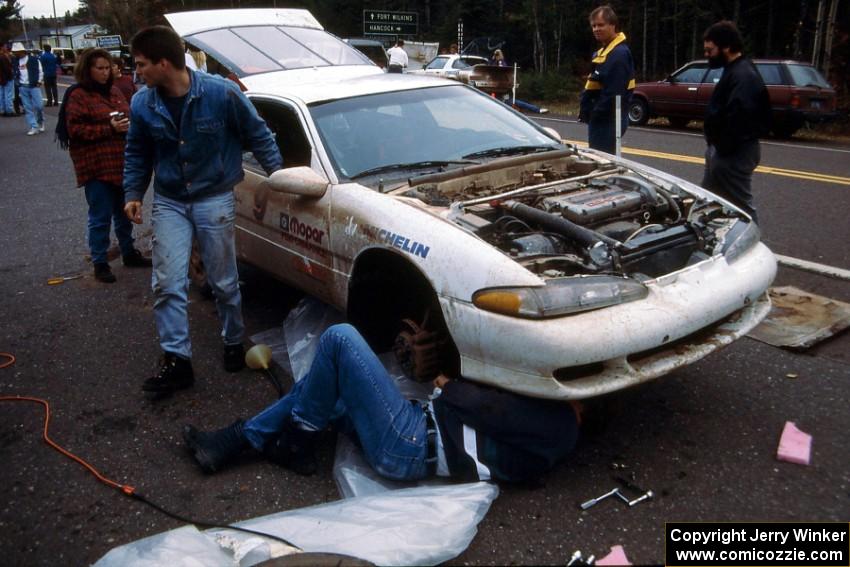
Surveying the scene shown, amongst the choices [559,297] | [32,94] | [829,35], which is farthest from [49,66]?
[559,297]

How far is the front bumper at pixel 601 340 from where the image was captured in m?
2.70

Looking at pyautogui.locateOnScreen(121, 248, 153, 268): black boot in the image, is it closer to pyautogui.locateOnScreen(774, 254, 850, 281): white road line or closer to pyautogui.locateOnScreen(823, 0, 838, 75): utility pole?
pyautogui.locateOnScreen(774, 254, 850, 281): white road line

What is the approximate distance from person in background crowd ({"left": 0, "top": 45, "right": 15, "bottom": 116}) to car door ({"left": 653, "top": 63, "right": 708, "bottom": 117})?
15.0 meters

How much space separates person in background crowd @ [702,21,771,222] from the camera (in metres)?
4.83

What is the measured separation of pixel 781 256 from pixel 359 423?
4231mm

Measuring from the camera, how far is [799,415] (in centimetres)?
329

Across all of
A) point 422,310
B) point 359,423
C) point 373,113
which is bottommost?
point 359,423

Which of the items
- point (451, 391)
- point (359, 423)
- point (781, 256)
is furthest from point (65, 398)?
point (781, 256)

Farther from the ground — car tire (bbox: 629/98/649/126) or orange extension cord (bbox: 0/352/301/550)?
car tire (bbox: 629/98/649/126)

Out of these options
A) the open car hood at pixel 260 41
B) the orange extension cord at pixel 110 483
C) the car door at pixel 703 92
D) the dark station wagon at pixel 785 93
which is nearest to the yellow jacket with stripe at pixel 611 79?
the open car hood at pixel 260 41

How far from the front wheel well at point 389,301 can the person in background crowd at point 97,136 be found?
114 inches

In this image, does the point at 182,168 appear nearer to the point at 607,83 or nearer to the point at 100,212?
the point at 100,212

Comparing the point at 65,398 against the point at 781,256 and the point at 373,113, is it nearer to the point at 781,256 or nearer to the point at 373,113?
the point at 373,113

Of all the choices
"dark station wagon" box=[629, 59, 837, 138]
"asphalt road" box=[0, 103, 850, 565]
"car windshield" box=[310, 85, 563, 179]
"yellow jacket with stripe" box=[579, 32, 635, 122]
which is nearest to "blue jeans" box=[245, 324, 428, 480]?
"asphalt road" box=[0, 103, 850, 565]
